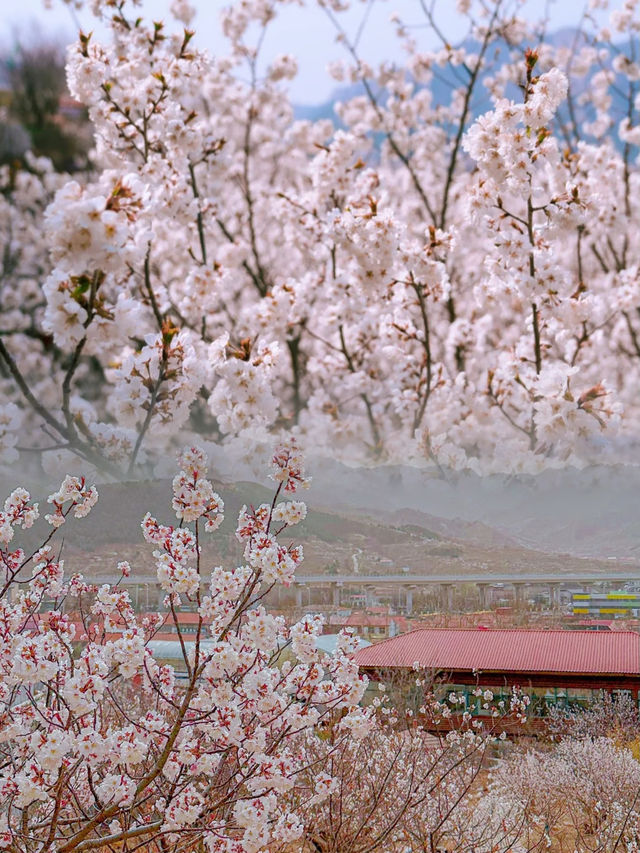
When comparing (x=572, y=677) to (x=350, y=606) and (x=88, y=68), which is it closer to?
(x=350, y=606)

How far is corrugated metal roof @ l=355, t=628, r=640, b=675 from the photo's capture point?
1.99 metres

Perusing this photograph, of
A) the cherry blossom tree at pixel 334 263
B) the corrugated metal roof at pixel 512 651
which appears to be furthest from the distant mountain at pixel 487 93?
the corrugated metal roof at pixel 512 651

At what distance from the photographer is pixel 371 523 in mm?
2021

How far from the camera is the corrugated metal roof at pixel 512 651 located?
78.2 inches

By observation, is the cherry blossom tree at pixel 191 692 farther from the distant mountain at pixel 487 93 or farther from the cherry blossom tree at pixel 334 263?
the distant mountain at pixel 487 93

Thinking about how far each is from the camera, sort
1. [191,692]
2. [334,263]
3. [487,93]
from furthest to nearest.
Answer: [487,93] → [334,263] → [191,692]

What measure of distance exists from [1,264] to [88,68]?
3.30 ft

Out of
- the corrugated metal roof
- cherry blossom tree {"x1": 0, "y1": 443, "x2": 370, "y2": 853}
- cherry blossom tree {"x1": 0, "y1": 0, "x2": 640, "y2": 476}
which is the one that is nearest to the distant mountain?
cherry blossom tree {"x1": 0, "y1": 0, "x2": 640, "y2": 476}

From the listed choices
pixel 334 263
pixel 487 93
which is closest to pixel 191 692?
pixel 334 263

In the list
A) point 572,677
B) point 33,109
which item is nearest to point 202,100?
point 33,109

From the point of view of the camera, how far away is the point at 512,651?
2.02 metres

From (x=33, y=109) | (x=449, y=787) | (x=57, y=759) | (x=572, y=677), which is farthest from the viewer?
(x=33, y=109)

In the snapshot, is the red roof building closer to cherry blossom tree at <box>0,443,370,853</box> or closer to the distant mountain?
cherry blossom tree at <box>0,443,370,853</box>

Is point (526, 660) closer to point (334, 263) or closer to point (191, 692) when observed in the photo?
point (334, 263)
